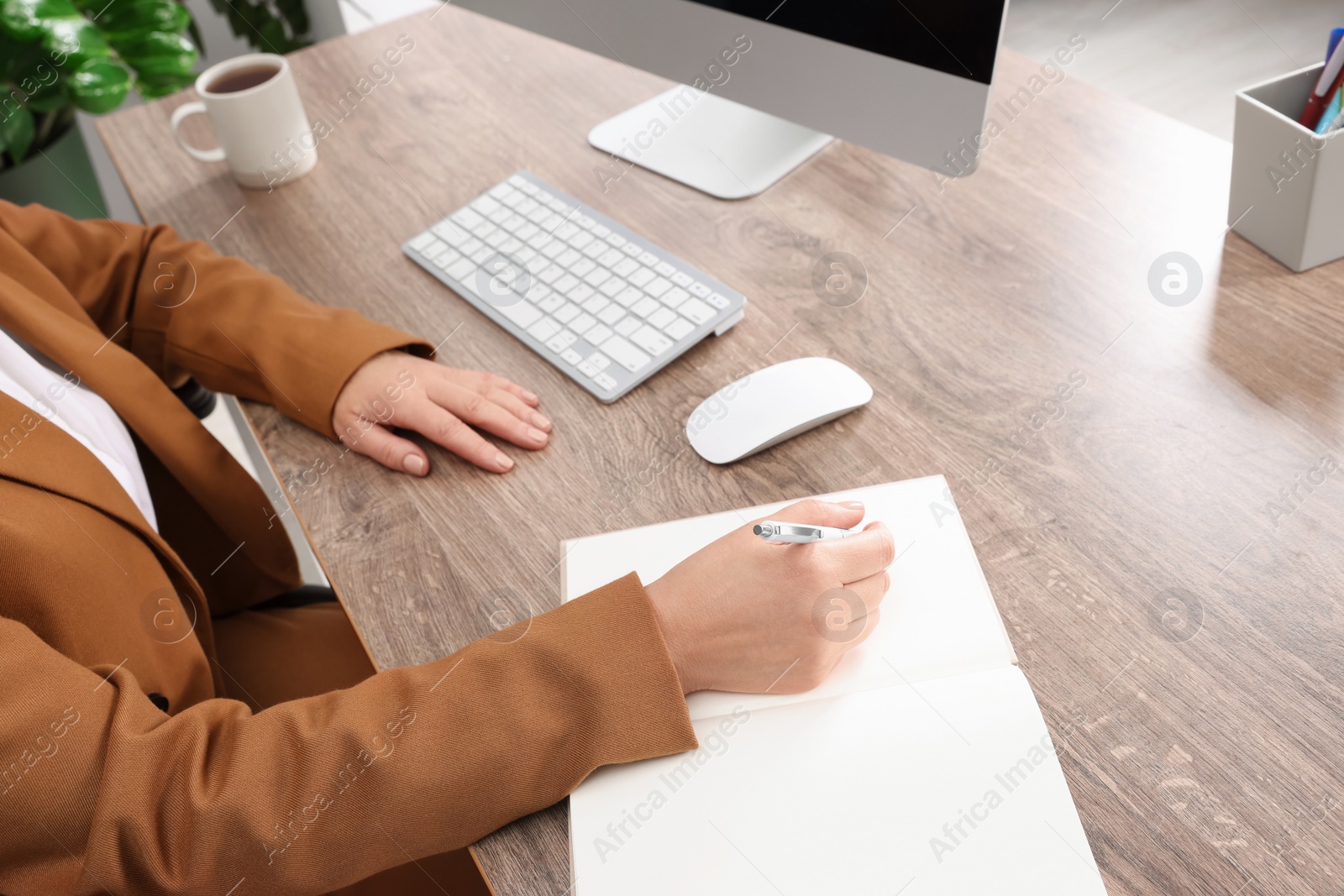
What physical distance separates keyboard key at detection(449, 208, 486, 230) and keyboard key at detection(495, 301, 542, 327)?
136 mm

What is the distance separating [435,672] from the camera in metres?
0.58

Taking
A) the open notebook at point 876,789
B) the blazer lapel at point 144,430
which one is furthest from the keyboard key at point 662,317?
the blazer lapel at point 144,430

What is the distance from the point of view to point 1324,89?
72 cm

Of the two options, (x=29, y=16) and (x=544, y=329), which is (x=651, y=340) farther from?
(x=29, y=16)

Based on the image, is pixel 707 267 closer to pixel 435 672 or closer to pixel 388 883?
pixel 435 672

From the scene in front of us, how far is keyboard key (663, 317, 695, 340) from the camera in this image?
2.62 ft

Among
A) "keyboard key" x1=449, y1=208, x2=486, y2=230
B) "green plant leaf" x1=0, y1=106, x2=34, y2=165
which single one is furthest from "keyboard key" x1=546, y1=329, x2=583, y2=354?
"green plant leaf" x1=0, y1=106, x2=34, y2=165

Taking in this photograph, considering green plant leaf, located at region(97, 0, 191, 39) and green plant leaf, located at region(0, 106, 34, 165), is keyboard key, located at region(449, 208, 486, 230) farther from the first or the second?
green plant leaf, located at region(0, 106, 34, 165)

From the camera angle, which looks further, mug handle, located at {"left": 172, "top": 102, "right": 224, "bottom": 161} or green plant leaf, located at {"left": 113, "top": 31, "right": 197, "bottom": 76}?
green plant leaf, located at {"left": 113, "top": 31, "right": 197, "bottom": 76}

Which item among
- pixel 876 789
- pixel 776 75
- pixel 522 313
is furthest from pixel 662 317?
pixel 876 789

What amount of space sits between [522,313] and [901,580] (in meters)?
0.45

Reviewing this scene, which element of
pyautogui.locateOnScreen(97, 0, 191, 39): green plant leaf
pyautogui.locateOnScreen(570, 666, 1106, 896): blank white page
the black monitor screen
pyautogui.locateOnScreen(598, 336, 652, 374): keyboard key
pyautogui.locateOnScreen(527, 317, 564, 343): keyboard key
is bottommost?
pyautogui.locateOnScreen(570, 666, 1106, 896): blank white page

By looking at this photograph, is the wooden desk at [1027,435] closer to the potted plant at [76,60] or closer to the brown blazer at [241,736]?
the brown blazer at [241,736]

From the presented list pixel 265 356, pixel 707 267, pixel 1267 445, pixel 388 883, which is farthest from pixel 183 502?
pixel 1267 445
